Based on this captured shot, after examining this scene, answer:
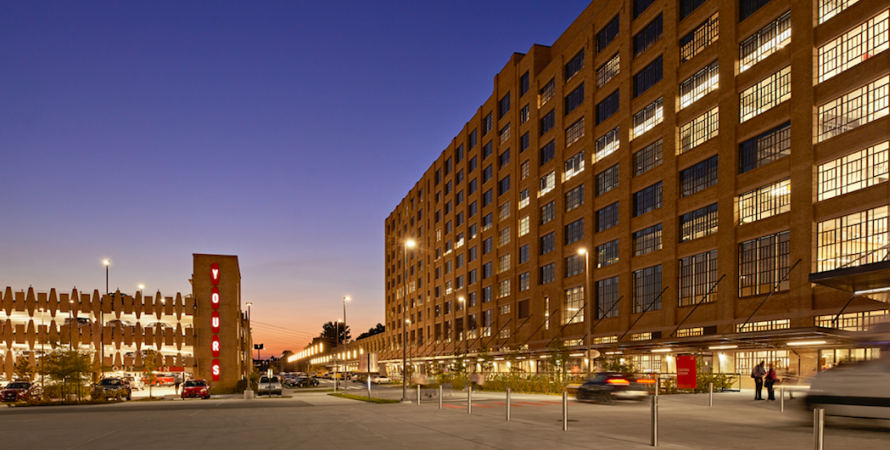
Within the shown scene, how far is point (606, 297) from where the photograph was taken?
181 ft

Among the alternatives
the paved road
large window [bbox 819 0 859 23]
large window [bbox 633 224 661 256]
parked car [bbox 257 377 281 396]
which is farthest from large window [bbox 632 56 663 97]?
parked car [bbox 257 377 281 396]

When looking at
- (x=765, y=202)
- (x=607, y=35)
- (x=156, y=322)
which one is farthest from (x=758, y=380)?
(x=156, y=322)

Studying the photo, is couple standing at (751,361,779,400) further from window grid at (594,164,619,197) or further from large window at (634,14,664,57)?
large window at (634,14,664,57)

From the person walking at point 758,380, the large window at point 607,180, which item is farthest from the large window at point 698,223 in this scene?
the person walking at point 758,380

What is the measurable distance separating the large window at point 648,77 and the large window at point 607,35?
5.20 metres

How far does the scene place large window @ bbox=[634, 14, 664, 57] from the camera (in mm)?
49850

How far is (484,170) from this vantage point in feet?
278

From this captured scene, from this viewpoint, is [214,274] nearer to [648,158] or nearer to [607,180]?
[607,180]

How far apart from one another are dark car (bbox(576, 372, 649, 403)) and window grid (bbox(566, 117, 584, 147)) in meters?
34.3

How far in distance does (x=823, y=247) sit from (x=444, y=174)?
69.9m

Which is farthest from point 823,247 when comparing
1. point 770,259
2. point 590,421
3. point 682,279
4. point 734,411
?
point 590,421

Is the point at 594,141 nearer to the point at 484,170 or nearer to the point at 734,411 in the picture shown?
the point at 484,170

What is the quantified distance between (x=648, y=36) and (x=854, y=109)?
1979 cm

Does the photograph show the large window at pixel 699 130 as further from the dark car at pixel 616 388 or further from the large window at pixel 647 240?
the dark car at pixel 616 388
